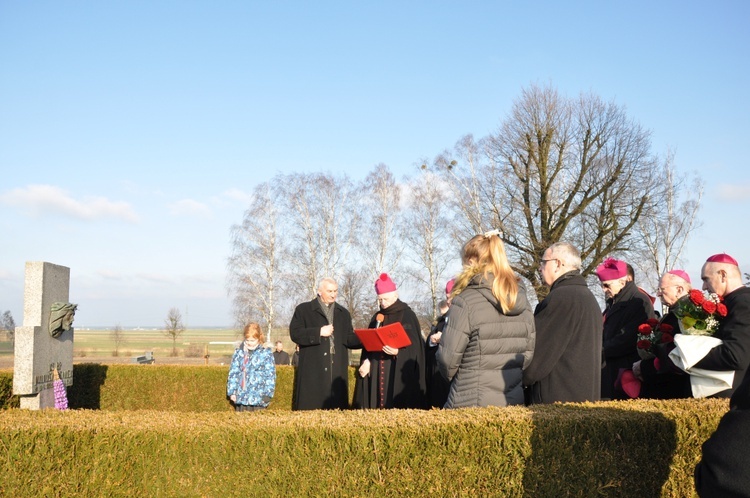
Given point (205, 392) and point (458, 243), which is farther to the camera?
point (458, 243)

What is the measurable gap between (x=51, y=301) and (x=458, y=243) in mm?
24408

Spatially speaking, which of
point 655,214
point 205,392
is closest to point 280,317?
point 655,214

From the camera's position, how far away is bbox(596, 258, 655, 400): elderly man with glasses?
6859mm

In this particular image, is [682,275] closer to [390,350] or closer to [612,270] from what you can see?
[612,270]

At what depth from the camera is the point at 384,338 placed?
280 inches

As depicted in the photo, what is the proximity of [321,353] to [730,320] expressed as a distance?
499 cm

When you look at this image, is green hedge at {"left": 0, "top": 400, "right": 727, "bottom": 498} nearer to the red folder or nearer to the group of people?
the group of people

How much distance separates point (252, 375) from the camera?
27.0 feet

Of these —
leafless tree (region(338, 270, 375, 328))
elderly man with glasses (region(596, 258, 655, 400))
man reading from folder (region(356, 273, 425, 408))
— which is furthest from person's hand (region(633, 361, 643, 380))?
leafless tree (region(338, 270, 375, 328))

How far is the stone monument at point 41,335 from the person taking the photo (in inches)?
247

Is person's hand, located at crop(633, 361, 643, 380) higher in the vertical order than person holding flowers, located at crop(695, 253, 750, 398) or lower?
lower

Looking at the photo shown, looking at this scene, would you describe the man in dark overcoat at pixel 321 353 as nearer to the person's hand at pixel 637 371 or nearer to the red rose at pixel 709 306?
the person's hand at pixel 637 371

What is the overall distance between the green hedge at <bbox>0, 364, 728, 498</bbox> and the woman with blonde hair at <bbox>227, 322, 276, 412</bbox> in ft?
14.3

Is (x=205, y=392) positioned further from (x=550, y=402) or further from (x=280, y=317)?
(x=280, y=317)
